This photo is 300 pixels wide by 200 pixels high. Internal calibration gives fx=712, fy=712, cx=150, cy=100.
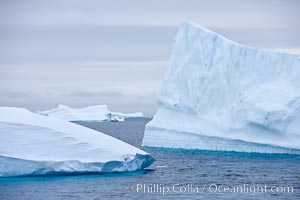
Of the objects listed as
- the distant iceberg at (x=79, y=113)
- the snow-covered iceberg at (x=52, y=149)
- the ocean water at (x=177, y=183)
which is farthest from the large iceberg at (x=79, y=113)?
the snow-covered iceberg at (x=52, y=149)

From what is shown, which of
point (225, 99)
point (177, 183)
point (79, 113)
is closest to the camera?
point (177, 183)

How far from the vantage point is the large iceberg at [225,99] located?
119 ft

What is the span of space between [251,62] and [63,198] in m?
18.7

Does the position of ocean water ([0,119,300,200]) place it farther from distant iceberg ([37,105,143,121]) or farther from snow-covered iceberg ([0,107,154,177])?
distant iceberg ([37,105,143,121])

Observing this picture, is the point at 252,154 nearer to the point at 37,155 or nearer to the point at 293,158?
the point at 293,158

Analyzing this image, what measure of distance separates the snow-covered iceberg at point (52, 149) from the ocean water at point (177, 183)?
16.8 inches

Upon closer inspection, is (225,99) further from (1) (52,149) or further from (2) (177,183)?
(1) (52,149)

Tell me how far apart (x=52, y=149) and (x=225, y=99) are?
1474 cm

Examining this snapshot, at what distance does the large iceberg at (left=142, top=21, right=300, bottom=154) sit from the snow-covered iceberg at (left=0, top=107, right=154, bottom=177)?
1037 centimetres

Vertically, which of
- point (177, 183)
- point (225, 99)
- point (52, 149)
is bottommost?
point (177, 183)

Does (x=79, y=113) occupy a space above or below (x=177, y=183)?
above

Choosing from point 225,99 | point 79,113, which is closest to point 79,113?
point 79,113

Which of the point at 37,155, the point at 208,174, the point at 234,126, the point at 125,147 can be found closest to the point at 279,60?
the point at 234,126

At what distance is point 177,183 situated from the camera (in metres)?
26.7
